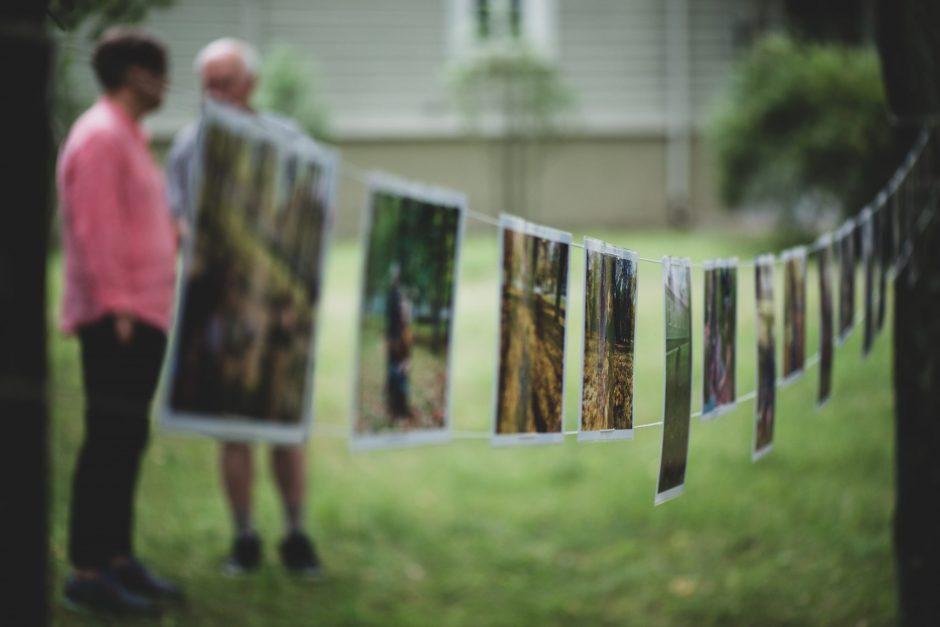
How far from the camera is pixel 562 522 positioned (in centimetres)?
512

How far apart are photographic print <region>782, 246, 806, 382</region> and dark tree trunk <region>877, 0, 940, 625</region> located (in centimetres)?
77

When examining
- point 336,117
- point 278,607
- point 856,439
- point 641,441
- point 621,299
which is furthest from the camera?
point 336,117

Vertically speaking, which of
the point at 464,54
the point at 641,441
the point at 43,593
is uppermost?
the point at 464,54

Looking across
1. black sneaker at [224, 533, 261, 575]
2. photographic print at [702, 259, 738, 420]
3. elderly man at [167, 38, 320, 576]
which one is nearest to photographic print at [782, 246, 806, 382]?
photographic print at [702, 259, 738, 420]

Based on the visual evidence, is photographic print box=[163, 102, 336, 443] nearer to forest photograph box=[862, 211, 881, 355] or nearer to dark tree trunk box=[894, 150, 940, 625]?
forest photograph box=[862, 211, 881, 355]

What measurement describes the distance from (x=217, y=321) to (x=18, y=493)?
1.03 feet

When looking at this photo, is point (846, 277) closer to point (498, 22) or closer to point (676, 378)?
point (676, 378)

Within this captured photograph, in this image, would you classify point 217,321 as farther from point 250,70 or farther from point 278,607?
point 278,607

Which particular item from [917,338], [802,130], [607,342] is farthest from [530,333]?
[802,130]

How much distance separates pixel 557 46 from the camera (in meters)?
14.5

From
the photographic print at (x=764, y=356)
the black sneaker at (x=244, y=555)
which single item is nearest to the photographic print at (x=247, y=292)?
the photographic print at (x=764, y=356)

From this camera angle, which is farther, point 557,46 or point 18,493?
point 557,46

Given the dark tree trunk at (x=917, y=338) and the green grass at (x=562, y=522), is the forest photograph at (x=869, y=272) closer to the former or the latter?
the dark tree trunk at (x=917, y=338)

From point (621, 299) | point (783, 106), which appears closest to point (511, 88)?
point (783, 106)
